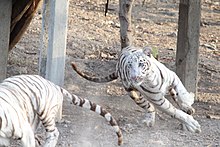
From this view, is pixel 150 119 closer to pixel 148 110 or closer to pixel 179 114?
pixel 148 110

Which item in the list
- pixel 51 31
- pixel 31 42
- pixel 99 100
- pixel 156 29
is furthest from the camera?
pixel 156 29

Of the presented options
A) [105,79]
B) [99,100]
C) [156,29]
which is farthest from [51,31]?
[156,29]

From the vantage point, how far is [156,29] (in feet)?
40.4

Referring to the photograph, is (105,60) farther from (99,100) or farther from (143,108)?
(143,108)

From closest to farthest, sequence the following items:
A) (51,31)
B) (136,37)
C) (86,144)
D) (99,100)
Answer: (86,144) < (51,31) < (99,100) < (136,37)

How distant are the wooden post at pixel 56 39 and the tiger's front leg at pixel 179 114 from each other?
3.03 feet

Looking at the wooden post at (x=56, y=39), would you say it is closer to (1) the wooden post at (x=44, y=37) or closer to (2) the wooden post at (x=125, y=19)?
(1) the wooden post at (x=44, y=37)

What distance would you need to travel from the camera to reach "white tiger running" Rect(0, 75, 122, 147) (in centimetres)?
531

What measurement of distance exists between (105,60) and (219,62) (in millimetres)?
1617

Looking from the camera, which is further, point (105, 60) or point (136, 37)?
point (136, 37)

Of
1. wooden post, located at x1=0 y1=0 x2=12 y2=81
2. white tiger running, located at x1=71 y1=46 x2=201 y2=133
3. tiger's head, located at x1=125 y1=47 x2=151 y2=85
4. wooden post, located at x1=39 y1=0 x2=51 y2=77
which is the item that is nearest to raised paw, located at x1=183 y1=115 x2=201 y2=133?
white tiger running, located at x1=71 y1=46 x2=201 y2=133

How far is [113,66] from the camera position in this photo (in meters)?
9.37

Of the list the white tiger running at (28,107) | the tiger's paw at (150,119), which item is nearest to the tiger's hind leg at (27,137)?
the white tiger running at (28,107)

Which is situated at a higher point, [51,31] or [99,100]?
[51,31]
